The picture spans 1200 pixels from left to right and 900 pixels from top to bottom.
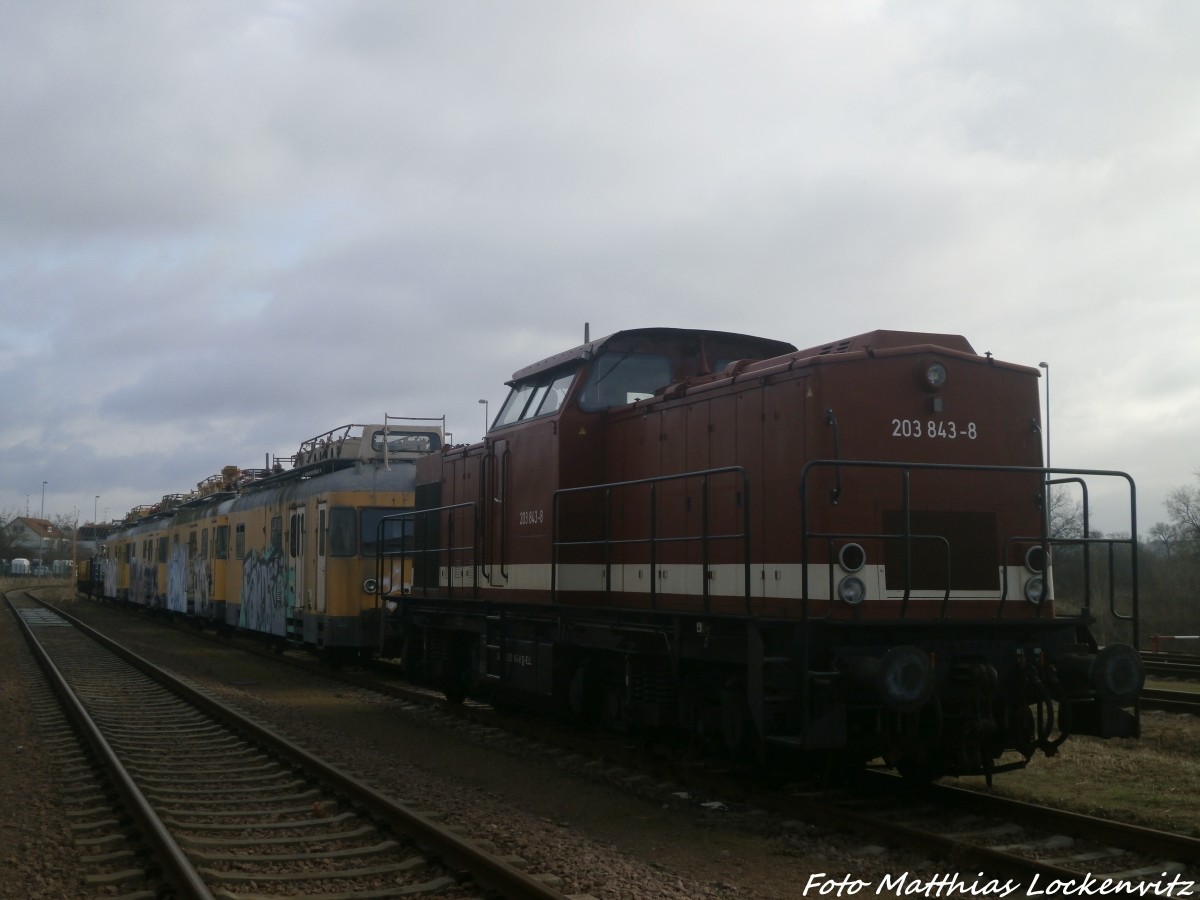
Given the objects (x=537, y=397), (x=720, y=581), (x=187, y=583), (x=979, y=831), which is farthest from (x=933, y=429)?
(x=187, y=583)

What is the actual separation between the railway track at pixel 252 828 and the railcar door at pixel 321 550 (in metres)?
6.56

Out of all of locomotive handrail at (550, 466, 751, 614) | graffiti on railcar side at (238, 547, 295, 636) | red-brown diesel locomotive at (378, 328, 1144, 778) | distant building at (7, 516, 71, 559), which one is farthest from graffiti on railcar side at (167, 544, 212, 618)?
distant building at (7, 516, 71, 559)

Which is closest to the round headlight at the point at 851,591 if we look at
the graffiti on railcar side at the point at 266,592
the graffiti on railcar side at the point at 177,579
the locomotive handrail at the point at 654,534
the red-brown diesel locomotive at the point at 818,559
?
the red-brown diesel locomotive at the point at 818,559

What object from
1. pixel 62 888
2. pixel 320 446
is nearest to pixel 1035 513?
pixel 62 888

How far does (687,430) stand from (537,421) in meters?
2.14

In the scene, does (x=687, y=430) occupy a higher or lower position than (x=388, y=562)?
higher

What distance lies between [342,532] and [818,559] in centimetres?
1233

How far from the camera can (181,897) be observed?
5684 mm

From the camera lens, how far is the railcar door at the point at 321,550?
1875 cm

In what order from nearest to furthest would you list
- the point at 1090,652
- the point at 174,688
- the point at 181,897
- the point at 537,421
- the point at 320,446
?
the point at 181,897, the point at 1090,652, the point at 537,421, the point at 174,688, the point at 320,446

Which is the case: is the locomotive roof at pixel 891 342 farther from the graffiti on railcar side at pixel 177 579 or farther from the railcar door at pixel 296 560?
the graffiti on railcar side at pixel 177 579

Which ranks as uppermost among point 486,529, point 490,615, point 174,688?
point 486,529

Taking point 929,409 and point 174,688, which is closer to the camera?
point 929,409

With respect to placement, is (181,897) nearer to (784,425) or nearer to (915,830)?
(915,830)
